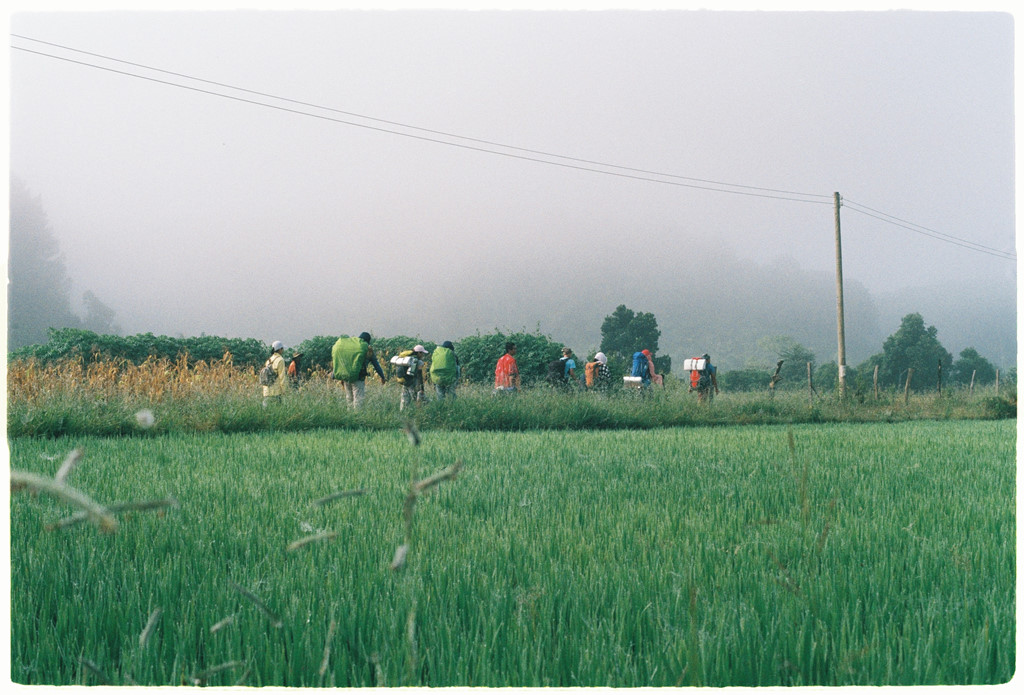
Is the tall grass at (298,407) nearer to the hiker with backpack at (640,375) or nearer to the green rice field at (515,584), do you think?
the hiker with backpack at (640,375)

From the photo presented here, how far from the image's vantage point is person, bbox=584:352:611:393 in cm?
1405

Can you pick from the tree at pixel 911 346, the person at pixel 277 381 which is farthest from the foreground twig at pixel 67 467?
the tree at pixel 911 346

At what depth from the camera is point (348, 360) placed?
1130 cm

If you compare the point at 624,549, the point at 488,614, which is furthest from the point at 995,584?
the point at 488,614

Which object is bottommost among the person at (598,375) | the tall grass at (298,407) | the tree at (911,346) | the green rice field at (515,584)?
the green rice field at (515,584)

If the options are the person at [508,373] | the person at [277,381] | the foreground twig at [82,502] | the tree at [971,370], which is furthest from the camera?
the tree at [971,370]

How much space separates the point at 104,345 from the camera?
19.0m

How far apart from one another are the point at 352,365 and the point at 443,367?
1709 mm

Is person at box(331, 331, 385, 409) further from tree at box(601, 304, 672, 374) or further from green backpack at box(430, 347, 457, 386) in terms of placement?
tree at box(601, 304, 672, 374)

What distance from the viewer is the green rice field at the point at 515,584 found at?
5.83ft

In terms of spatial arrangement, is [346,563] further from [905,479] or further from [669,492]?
[905,479]

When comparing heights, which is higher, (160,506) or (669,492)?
(160,506)

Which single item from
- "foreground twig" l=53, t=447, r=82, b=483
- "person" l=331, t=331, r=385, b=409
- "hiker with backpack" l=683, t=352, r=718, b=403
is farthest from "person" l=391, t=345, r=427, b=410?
"foreground twig" l=53, t=447, r=82, b=483

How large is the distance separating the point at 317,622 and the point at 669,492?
3029 mm
